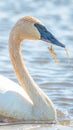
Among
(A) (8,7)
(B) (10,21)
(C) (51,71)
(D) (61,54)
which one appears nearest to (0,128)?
(C) (51,71)

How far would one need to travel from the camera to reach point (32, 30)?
31.2 feet

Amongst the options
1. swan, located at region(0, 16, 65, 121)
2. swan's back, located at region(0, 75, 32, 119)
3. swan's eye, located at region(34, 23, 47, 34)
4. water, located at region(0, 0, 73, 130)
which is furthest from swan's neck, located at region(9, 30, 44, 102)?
water, located at region(0, 0, 73, 130)

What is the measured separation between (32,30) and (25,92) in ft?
2.65

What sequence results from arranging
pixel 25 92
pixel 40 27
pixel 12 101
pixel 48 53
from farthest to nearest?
pixel 48 53, pixel 25 92, pixel 40 27, pixel 12 101

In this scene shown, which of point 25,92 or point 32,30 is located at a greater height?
point 32,30

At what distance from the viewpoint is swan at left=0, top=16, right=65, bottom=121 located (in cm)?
922

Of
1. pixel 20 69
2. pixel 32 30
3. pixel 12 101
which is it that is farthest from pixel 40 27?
pixel 12 101

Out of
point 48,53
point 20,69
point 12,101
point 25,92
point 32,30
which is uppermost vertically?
point 48,53

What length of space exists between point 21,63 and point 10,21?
16.9ft

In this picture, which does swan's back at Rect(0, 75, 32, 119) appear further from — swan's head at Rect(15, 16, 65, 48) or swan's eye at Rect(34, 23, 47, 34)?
swan's eye at Rect(34, 23, 47, 34)

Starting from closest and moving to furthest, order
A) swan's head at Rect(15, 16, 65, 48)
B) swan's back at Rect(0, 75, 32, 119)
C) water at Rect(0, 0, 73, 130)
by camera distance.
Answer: swan's back at Rect(0, 75, 32, 119) < swan's head at Rect(15, 16, 65, 48) < water at Rect(0, 0, 73, 130)

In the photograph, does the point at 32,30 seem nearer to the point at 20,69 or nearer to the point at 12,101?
the point at 20,69

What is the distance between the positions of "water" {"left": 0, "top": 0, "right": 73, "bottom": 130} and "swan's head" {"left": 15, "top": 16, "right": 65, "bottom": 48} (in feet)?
3.50

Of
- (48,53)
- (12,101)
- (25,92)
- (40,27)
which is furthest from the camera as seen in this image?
(48,53)
